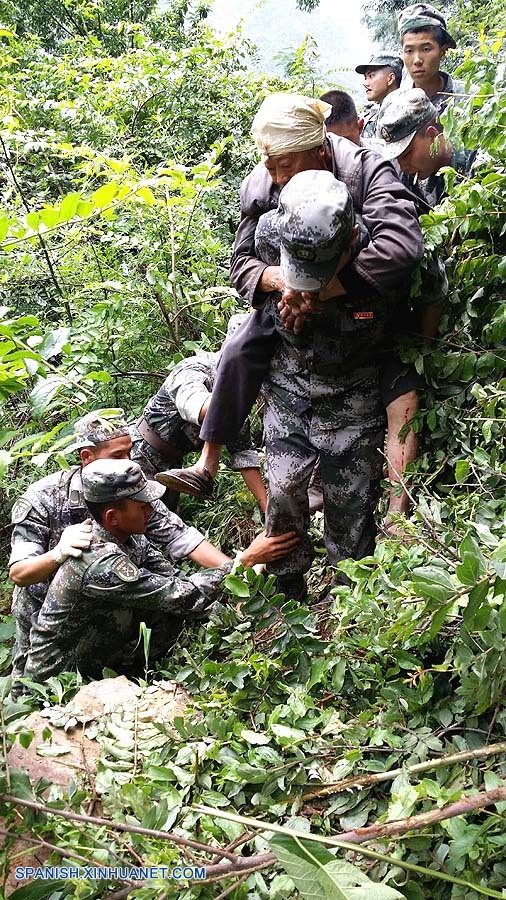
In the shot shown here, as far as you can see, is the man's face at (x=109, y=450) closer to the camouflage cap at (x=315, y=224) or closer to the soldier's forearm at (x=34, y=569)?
the soldier's forearm at (x=34, y=569)

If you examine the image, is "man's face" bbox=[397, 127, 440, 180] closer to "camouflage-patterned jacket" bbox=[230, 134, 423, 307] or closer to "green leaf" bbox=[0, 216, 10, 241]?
"camouflage-patterned jacket" bbox=[230, 134, 423, 307]

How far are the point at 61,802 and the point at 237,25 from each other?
8972mm

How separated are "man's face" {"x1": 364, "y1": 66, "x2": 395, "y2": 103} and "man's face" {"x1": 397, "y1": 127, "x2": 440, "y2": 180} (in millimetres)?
2765

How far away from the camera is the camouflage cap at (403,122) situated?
12.2 feet

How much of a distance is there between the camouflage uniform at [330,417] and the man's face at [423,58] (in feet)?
8.46

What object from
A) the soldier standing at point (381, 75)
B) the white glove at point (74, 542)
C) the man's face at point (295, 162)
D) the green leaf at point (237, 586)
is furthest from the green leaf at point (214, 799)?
the soldier standing at point (381, 75)

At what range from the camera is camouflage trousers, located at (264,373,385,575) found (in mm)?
3119

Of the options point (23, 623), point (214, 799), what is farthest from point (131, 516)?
point (214, 799)

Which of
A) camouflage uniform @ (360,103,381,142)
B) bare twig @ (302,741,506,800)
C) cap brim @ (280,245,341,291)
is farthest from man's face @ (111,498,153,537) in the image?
camouflage uniform @ (360,103,381,142)

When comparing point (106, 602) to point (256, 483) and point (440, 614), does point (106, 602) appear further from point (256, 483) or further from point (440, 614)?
point (440, 614)

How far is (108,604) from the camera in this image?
3588 mm

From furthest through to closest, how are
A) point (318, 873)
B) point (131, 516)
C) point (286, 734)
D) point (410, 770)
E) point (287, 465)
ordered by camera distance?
point (131, 516)
point (287, 465)
point (286, 734)
point (410, 770)
point (318, 873)

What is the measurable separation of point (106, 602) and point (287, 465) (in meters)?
1.12

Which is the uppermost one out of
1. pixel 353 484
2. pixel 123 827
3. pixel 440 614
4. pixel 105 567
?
pixel 440 614
